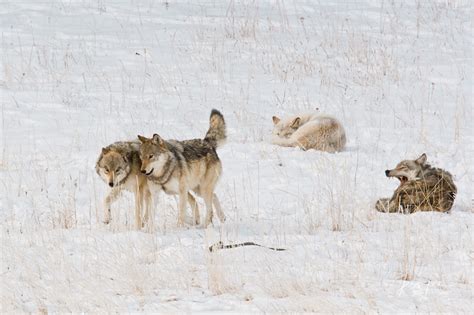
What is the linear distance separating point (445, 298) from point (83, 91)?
9886mm

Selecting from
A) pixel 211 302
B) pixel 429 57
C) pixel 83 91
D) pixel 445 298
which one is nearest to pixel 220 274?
pixel 211 302

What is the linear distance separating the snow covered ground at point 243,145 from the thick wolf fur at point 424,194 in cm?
27

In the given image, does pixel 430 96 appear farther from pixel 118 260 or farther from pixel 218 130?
pixel 118 260

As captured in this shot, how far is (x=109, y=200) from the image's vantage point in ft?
28.4

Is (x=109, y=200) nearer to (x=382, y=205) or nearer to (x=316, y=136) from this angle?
(x=382, y=205)

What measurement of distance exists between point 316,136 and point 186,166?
4135 millimetres

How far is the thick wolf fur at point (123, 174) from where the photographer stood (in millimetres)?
8453

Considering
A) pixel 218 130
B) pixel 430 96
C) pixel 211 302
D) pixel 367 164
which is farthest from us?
pixel 430 96

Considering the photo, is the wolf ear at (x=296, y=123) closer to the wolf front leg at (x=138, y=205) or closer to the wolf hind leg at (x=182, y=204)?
the wolf hind leg at (x=182, y=204)

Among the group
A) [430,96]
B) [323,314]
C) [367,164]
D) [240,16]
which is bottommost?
[323,314]

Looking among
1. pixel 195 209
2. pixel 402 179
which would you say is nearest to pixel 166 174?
pixel 195 209

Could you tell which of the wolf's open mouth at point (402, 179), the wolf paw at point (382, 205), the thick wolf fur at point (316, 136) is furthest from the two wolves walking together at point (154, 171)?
the thick wolf fur at point (316, 136)

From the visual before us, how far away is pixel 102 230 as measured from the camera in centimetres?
807

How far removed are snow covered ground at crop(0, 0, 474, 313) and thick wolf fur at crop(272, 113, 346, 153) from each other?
389 millimetres
